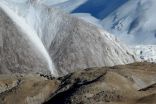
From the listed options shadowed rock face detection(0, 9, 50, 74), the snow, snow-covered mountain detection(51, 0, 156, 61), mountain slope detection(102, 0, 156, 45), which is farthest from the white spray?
mountain slope detection(102, 0, 156, 45)

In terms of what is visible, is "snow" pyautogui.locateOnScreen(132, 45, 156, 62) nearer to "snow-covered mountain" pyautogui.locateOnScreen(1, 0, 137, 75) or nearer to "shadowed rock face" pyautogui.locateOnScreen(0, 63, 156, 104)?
"snow-covered mountain" pyautogui.locateOnScreen(1, 0, 137, 75)

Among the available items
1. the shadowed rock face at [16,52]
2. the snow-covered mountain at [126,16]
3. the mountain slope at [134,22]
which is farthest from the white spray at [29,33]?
the mountain slope at [134,22]

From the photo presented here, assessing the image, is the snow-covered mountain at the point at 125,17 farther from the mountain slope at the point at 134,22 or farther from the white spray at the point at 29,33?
the white spray at the point at 29,33

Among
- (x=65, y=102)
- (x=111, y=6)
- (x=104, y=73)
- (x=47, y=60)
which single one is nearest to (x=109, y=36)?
(x=47, y=60)

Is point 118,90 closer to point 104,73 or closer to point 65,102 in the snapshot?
point 65,102

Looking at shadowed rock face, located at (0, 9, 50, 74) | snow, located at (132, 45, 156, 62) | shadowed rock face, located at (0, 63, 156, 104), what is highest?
shadowed rock face, located at (0, 9, 50, 74)
